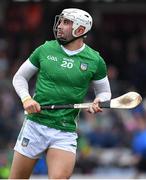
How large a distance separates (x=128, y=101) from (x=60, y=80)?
2.20 feet

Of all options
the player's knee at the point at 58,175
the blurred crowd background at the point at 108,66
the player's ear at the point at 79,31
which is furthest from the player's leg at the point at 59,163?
the blurred crowd background at the point at 108,66

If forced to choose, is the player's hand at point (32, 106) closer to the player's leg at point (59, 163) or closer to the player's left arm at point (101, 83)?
the player's leg at point (59, 163)

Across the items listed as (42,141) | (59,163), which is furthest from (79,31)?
(59,163)

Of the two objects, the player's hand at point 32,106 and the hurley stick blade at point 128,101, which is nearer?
the player's hand at point 32,106

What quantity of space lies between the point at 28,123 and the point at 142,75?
7.30 metres

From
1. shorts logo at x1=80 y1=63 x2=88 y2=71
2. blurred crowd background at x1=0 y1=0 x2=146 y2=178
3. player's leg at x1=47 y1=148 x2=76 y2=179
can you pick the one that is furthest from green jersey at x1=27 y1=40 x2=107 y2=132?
blurred crowd background at x1=0 y1=0 x2=146 y2=178

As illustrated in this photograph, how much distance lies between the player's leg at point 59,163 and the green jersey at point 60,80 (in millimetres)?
248

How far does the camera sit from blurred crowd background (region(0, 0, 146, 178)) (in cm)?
1489

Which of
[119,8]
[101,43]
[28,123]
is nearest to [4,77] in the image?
[101,43]

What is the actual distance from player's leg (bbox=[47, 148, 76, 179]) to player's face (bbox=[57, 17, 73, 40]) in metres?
1.04

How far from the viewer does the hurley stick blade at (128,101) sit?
30.3ft

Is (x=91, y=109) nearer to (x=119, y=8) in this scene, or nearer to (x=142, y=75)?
(x=142, y=75)

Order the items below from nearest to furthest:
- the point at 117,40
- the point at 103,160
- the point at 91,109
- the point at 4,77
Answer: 1. the point at 91,109
2. the point at 103,160
3. the point at 4,77
4. the point at 117,40

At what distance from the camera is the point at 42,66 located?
9242 millimetres
